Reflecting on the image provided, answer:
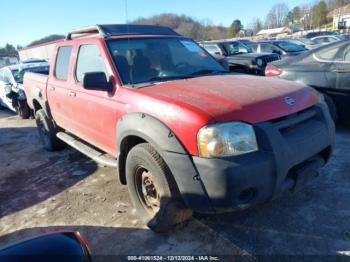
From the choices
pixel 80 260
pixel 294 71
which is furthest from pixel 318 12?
pixel 80 260

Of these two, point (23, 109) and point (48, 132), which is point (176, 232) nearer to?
point (48, 132)

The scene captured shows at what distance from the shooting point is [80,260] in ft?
5.56

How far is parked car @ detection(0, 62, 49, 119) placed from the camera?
918 cm

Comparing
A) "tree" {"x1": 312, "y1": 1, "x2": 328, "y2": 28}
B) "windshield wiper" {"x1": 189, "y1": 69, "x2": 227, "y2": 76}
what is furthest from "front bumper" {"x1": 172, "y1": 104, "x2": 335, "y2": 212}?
"tree" {"x1": 312, "y1": 1, "x2": 328, "y2": 28}

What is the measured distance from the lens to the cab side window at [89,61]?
3.74 metres

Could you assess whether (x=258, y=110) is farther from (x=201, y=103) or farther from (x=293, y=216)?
(x=293, y=216)

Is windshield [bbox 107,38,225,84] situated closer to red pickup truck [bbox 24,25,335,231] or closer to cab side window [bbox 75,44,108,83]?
red pickup truck [bbox 24,25,335,231]

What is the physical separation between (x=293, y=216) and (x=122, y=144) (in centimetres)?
185

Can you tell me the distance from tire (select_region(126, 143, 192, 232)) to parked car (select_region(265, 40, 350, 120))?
3467 mm

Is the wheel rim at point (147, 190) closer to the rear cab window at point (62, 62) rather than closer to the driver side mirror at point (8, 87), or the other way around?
the rear cab window at point (62, 62)

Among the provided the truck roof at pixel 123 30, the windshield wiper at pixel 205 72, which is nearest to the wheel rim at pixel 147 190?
the windshield wiper at pixel 205 72

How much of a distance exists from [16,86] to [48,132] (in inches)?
183

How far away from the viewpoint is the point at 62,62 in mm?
4867

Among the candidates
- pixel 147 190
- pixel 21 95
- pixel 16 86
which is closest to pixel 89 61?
pixel 147 190
